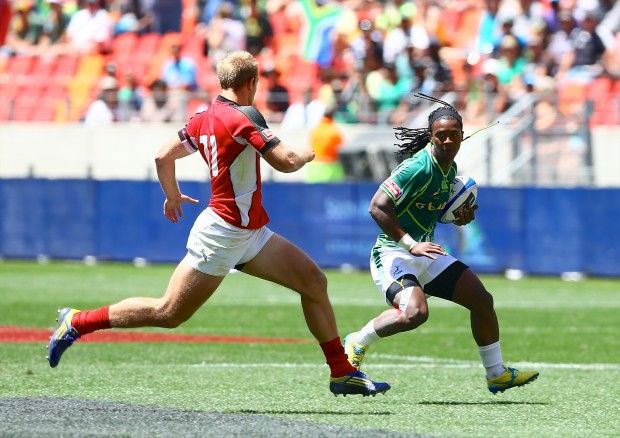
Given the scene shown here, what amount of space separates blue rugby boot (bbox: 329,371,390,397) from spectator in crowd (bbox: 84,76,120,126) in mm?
18240

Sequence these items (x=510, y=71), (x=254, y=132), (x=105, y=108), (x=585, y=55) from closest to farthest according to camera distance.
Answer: (x=254, y=132) < (x=585, y=55) < (x=510, y=71) < (x=105, y=108)

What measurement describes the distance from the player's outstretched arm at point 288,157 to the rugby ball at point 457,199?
162cm

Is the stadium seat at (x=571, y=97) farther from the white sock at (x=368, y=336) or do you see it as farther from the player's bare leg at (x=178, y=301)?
the player's bare leg at (x=178, y=301)

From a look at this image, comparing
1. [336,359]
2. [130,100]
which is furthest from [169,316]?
[130,100]

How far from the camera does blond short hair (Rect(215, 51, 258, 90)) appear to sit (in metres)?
8.70

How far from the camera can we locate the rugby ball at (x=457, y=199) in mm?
9648

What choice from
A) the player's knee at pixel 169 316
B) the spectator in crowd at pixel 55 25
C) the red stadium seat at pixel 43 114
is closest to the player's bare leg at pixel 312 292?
the player's knee at pixel 169 316

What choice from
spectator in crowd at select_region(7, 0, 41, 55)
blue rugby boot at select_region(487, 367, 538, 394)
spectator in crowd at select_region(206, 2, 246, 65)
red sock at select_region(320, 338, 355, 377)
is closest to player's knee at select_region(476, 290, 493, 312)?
blue rugby boot at select_region(487, 367, 538, 394)

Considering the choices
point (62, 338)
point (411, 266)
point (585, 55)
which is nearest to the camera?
point (62, 338)

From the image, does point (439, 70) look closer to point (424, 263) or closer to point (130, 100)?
point (130, 100)

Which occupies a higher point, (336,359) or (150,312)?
(150,312)

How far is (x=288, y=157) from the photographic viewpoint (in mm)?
8289

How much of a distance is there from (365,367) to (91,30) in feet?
63.2

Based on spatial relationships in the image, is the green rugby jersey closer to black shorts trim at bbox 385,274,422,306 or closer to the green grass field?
black shorts trim at bbox 385,274,422,306
